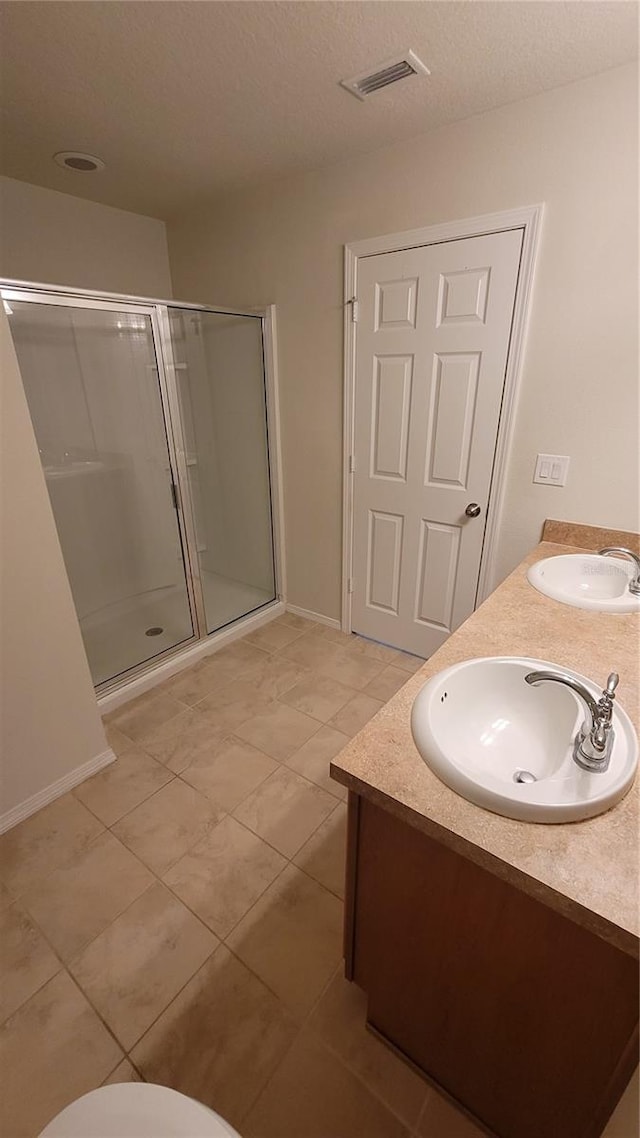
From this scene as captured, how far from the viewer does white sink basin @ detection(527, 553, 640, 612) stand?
1.54m

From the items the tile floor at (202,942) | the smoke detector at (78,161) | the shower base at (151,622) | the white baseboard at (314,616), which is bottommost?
the tile floor at (202,942)

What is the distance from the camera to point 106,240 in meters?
2.56

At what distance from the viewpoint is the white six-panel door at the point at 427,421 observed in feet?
5.97

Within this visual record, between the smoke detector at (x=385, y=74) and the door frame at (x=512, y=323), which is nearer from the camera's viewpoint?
the smoke detector at (x=385, y=74)

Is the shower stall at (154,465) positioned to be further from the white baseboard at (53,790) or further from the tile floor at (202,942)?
the tile floor at (202,942)

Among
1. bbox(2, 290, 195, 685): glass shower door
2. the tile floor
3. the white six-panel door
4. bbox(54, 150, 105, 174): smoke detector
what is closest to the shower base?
bbox(2, 290, 195, 685): glass shower door

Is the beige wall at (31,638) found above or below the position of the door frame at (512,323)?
below

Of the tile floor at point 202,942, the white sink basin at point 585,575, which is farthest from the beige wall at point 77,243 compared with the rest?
the white sink basin at point 585,575

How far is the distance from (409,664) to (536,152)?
216 centimetres

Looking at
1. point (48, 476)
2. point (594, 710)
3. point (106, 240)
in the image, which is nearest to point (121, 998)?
point (594, 710)

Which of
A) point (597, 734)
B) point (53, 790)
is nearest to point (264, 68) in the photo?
point (597, 734)

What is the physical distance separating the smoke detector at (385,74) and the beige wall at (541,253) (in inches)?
14.2

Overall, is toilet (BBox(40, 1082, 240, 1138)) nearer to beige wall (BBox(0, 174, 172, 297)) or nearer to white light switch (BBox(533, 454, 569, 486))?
white light switch (BBox(533, 454, 569, 486))

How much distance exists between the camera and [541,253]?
1641 mm
